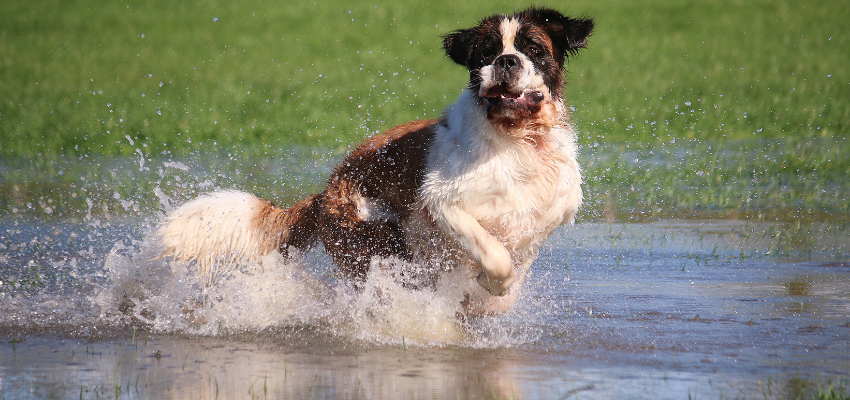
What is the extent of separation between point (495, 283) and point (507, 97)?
100 cm

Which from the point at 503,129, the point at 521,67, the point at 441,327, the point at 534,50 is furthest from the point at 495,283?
the point at 534,50

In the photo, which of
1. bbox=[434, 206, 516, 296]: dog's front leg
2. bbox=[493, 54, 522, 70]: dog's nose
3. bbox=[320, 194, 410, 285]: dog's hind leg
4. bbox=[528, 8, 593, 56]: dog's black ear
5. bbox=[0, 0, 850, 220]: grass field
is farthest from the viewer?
bbox=[0, 0, 850, 220]: grass field

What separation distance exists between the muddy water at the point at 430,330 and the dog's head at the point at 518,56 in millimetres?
1231

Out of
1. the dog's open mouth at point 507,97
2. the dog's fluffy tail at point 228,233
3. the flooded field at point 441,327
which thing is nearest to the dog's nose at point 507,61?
the dog's open mouth at point 507,97

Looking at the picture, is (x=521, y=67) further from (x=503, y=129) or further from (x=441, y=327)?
(x=441, y=327)

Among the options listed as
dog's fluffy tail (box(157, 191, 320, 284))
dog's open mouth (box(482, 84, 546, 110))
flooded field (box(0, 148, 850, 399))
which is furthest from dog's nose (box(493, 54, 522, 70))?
dog's fluffy tail (box(157, 191, 320, 284))

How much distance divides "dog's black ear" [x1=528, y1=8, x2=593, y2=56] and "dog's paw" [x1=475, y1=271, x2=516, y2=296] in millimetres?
1311

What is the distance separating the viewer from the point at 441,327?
4770 millimetres

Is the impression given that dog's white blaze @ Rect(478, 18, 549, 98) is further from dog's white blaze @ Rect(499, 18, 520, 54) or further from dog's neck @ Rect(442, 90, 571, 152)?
dog's neck @ Rect(442, 90, 571, 152)

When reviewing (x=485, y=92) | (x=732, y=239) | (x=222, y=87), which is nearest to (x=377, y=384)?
(x=485, y=92)

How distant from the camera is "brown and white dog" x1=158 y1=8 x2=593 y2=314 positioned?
4605 millimetres

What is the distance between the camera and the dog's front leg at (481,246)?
4.57 m

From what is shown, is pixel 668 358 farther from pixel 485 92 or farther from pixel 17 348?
pixel 17 348

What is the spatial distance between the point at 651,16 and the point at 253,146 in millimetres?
16422
